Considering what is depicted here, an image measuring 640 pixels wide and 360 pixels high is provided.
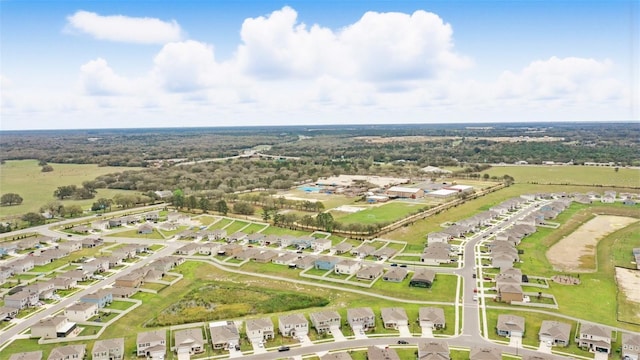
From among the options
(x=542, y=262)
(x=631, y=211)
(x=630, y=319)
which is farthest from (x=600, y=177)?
(x=630, y=319)

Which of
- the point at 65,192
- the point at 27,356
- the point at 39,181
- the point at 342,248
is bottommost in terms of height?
the point at 27,356

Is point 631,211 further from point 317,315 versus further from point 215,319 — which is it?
point 215,319

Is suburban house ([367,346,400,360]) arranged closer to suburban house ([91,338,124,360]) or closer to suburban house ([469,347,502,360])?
suburban house ([469,347,502,360])

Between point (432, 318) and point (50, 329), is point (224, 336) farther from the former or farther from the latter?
point (432, 318)

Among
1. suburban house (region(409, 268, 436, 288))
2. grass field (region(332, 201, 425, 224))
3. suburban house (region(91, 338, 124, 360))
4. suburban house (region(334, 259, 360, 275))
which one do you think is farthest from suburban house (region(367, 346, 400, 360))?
grass field (region(332, 201, 425, 224))

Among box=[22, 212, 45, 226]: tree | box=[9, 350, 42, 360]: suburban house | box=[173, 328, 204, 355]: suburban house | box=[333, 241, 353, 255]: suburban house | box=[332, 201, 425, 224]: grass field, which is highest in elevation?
box=[22, 212, 45, 226]: tree

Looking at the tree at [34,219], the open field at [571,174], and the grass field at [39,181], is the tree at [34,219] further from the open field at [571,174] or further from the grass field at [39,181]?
the open field at [571,174]

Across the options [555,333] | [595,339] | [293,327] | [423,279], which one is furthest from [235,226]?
[595,339]
